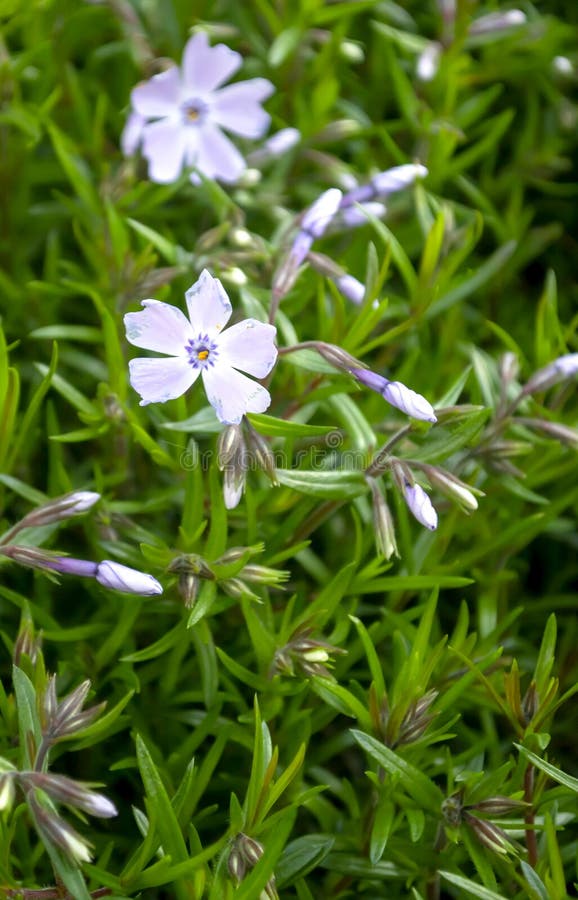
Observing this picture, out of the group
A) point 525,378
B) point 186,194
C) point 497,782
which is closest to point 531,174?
point 525,378

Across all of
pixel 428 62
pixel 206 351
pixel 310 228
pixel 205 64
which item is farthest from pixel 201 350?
pixel 428 62

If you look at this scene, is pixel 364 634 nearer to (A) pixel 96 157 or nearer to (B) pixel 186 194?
(B) pixel 186 194

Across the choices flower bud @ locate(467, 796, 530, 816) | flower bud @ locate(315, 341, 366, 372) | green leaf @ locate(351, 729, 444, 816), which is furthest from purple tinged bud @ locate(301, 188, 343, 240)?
flower bud @ locate(467, 796, 530, 816)

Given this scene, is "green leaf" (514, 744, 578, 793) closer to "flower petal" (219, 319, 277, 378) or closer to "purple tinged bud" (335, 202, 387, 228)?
"flower petal" (219, 319, 277, 378)

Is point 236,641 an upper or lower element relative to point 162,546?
lower

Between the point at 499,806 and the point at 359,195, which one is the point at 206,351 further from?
the point at 499,806

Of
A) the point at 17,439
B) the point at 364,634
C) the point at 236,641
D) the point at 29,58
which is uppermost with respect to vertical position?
the point at 29,58

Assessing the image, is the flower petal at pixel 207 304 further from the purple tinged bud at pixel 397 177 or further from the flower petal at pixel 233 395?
the purple tinged bud at pixel 397 177

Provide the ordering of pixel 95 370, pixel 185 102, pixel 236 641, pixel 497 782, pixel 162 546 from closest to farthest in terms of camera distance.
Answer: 1. pixel 497 782
2. pixel 162 546
3. pixel 236 641
4. pixel 95 370
5. pixel 185 102

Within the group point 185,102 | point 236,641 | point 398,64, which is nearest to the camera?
point 236,641
